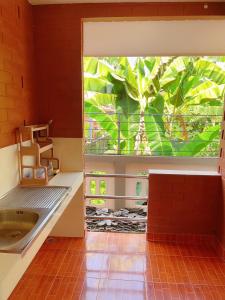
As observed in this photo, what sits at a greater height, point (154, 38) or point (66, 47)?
point (154, 38)

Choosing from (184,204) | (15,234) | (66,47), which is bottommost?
(184,204)

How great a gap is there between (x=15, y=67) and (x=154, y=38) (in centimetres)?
150

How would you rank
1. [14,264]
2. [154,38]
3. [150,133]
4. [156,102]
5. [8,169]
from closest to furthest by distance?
[14,264], [8,169], [154,38], [156,102], [150,133]

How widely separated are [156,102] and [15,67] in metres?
2.42

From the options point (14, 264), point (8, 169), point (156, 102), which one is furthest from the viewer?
point (156, 102)

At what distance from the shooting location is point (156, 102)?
12.0 ft

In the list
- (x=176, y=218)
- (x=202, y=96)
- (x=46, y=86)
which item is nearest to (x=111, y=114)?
(x=202, y=96)

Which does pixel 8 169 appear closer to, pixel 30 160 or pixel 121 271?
pixel 30 160

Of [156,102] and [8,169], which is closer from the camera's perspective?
[8,169]

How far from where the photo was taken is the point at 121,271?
1807 mm

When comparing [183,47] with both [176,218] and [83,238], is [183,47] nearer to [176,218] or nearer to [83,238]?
[176,218]

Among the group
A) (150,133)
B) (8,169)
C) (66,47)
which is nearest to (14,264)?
(8,169)

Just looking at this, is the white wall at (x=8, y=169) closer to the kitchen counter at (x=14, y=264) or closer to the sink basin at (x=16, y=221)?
the sink basin at (x=16, y=221)

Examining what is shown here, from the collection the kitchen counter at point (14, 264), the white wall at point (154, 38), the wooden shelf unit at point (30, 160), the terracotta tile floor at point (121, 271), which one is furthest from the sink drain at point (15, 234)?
the white wall at point (154, 38)
